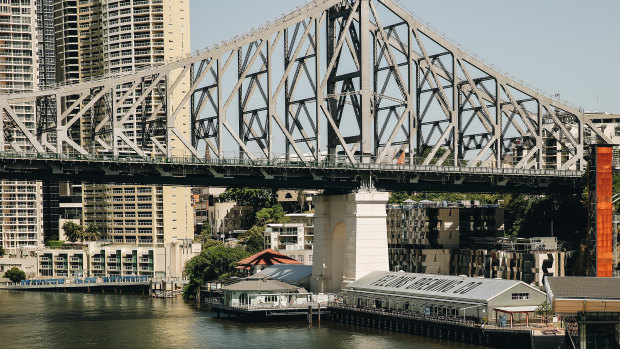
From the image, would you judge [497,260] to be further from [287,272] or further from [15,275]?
[15,275]

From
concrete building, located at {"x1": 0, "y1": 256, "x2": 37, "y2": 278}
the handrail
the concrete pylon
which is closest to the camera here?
the handrail

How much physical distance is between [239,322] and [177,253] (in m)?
65.4

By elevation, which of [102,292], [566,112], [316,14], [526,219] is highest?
[316,14]

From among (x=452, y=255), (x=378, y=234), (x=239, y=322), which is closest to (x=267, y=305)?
(x=239, y=322)

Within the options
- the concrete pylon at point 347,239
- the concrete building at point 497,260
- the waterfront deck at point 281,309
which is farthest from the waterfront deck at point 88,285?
the waterfront deck at point 281,309

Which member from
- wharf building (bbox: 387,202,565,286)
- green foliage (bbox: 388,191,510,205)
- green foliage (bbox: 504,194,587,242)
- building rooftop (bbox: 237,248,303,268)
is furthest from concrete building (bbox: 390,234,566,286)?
green foliage (bbox: 388,191,510,205)

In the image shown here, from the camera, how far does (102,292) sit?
161375mm

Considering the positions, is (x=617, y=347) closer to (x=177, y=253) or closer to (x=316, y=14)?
(x=316, y=14)

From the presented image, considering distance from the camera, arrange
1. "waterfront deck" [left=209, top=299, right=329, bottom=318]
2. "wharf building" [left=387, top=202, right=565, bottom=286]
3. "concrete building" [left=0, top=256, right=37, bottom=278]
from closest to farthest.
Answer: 1. "waterfront deck" [left=209, top=299, right=329, bottom=318]
2. "wharf building" [left=387, top=202, right=565, bottom=286]
3. "concrete building" [left=0, top=256, right=37, bottom=278]

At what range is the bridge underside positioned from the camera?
10131 centimetres

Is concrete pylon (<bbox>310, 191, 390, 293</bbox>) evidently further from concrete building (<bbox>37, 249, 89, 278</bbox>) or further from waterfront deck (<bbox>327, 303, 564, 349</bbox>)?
concrete building (<bbox>37, 249, 89, 278</bbox>)

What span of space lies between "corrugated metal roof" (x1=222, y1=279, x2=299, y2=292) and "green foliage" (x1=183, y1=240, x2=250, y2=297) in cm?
2599

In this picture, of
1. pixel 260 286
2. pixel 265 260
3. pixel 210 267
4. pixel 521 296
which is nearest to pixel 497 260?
pixel 260 286

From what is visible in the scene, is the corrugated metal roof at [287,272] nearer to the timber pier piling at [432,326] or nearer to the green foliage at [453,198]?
the timber pier piling at [432,326]
